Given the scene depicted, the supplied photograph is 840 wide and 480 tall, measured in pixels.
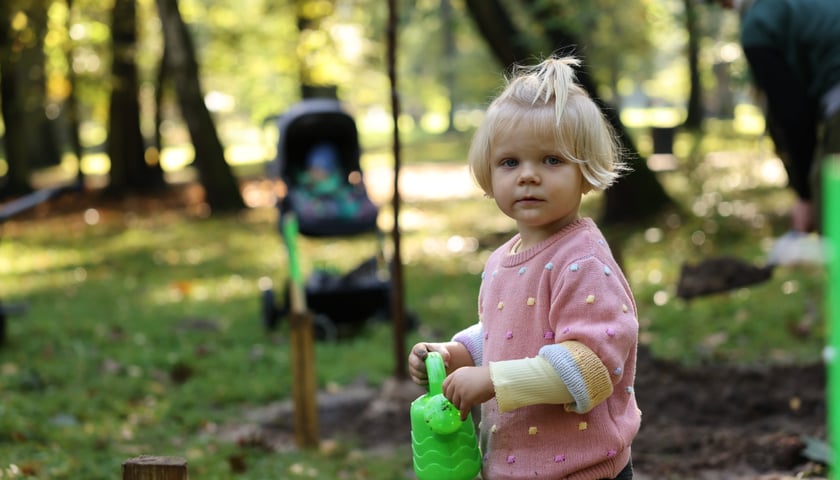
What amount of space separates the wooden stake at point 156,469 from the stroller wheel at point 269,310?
255 inches

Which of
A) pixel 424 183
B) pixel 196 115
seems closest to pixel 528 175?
pixel 196 115

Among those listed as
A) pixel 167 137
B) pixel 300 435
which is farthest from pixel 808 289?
pixel 167 137

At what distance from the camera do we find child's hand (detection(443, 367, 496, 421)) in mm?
2342

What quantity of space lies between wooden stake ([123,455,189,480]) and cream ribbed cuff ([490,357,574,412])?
0.72 metres

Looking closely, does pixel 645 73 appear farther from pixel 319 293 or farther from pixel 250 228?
pixel 319 293

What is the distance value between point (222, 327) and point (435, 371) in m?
6.85

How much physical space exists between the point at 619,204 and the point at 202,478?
9.31 metres

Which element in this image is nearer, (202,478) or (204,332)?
(202,478)

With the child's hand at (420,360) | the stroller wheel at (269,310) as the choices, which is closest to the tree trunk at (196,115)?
the stroller wheel at (269,310)

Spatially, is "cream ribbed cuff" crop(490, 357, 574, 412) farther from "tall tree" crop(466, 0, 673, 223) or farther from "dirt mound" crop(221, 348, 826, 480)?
"tall tree" crop(466, 0, 673, 223)

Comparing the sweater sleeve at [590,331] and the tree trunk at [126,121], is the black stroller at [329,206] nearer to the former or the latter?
the sweater sleeve at [590,331]

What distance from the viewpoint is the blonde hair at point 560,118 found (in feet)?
7.92

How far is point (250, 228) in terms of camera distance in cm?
1623

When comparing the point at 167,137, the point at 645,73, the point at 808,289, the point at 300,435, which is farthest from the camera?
the point at 167,137
